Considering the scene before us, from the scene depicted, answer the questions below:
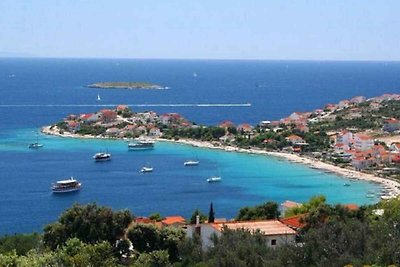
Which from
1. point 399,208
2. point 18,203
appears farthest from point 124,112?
point 399,208

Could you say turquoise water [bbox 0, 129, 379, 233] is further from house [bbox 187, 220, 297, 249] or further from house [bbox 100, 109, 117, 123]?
house [bbox 187, 220, 297, 249]

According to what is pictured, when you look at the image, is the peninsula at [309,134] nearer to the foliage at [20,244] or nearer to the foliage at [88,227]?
the foliage at [88,227]

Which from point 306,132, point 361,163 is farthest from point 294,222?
point 306,132

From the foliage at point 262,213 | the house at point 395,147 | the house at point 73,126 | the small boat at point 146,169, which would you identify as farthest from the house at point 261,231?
the house at point 73,126

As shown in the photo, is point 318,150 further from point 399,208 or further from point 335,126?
point 399,208

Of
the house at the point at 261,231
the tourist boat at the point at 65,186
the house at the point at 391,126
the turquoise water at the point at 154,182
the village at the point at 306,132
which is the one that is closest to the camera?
the house at the point at 261,231

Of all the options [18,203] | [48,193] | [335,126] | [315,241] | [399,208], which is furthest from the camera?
[335,126]
